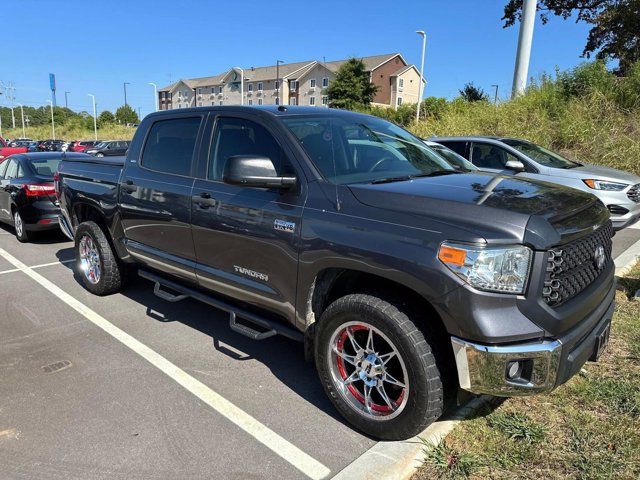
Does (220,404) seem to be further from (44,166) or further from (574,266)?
(44,166)

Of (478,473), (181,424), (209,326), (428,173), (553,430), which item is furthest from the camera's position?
(209,326)

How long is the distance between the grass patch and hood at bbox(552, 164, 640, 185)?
515 centimetres

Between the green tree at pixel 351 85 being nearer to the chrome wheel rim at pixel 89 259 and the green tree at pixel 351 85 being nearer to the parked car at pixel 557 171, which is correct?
the parked car at pixel 557 171

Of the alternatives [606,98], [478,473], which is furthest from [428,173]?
[606,98]

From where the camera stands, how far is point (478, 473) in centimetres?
253

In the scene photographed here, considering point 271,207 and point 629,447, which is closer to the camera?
point 629,447

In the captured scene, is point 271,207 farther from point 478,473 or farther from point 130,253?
point 130,253

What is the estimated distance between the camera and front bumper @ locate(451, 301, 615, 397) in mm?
2348

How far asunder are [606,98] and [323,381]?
14.5m

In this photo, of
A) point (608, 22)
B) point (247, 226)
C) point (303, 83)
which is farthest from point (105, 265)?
point (303, 83)

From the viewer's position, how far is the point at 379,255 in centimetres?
260

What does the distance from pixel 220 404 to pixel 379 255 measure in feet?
5.26

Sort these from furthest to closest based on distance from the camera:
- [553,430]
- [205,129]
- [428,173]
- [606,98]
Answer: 1. [606,98]
2. [205,129]
3. [428,173]
4. [553,430]

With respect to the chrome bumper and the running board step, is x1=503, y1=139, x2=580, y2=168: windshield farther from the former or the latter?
the chrome bumper
